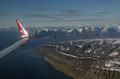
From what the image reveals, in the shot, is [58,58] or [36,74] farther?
[58,58]

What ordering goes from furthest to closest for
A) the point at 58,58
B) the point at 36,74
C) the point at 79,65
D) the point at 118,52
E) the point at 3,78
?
the point at 118,52 → the point at 58,58 → the point at 79,65 → the point at 36,74 → the point at 3,78

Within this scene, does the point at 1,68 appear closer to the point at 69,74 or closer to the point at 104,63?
the point at 69,74

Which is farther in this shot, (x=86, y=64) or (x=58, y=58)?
(x=58, y=58)

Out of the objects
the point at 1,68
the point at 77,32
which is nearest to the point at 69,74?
the point at 1,68

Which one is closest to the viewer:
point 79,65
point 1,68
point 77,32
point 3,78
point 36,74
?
point 3,78

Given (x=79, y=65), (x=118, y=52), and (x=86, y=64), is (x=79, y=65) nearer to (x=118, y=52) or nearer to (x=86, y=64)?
(x=86, y=64)

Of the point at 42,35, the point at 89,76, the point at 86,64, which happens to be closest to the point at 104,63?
the point at 86,64

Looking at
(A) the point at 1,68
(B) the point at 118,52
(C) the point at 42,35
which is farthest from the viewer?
(C) the point at 42,35

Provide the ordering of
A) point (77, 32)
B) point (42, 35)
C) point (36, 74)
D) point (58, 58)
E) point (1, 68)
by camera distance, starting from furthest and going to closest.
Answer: point (77, 32)
point (42, 35)
point (58, 58)
point (1, 68)
point (36, 74)
